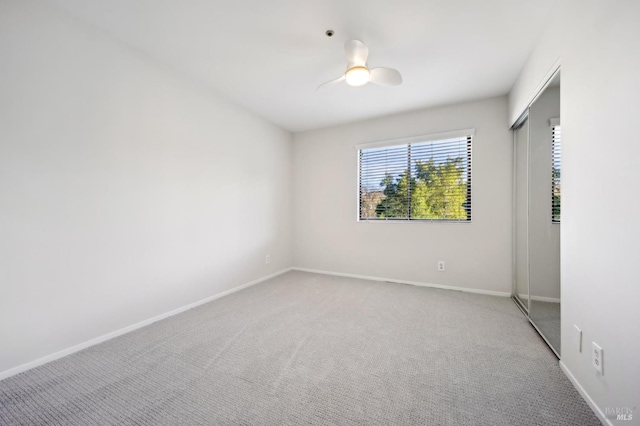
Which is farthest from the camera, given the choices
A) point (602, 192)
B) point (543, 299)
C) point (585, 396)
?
point (543, 299)

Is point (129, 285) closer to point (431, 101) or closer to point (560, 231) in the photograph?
point (560, 231)

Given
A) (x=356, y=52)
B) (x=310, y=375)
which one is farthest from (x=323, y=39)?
(x=310, y=375)

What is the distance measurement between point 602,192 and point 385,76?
1682mm

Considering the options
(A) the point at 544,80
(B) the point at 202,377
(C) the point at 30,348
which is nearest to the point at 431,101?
(A) the point at 544,80

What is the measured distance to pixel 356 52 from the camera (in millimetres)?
2053

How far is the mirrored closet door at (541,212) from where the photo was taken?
1894 millimetres

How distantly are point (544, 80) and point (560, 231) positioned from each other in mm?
1190

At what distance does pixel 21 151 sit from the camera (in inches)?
67.2

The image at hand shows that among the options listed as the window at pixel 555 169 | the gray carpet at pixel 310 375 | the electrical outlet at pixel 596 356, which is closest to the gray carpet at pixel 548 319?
the gray carpet at pixel 310 375

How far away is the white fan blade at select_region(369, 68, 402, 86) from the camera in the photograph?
2.17 m

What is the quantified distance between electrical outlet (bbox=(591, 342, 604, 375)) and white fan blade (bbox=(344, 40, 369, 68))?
237 cm

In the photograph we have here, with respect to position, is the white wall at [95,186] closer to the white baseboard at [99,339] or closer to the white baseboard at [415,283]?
the white baseboard at [99,339]

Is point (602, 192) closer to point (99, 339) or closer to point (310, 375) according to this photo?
point (310, 375)

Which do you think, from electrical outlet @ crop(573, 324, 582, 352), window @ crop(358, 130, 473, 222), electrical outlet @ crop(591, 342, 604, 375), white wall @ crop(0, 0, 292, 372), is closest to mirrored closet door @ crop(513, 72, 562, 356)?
electrical outlet @ crop(573, 324, 582, 352)
